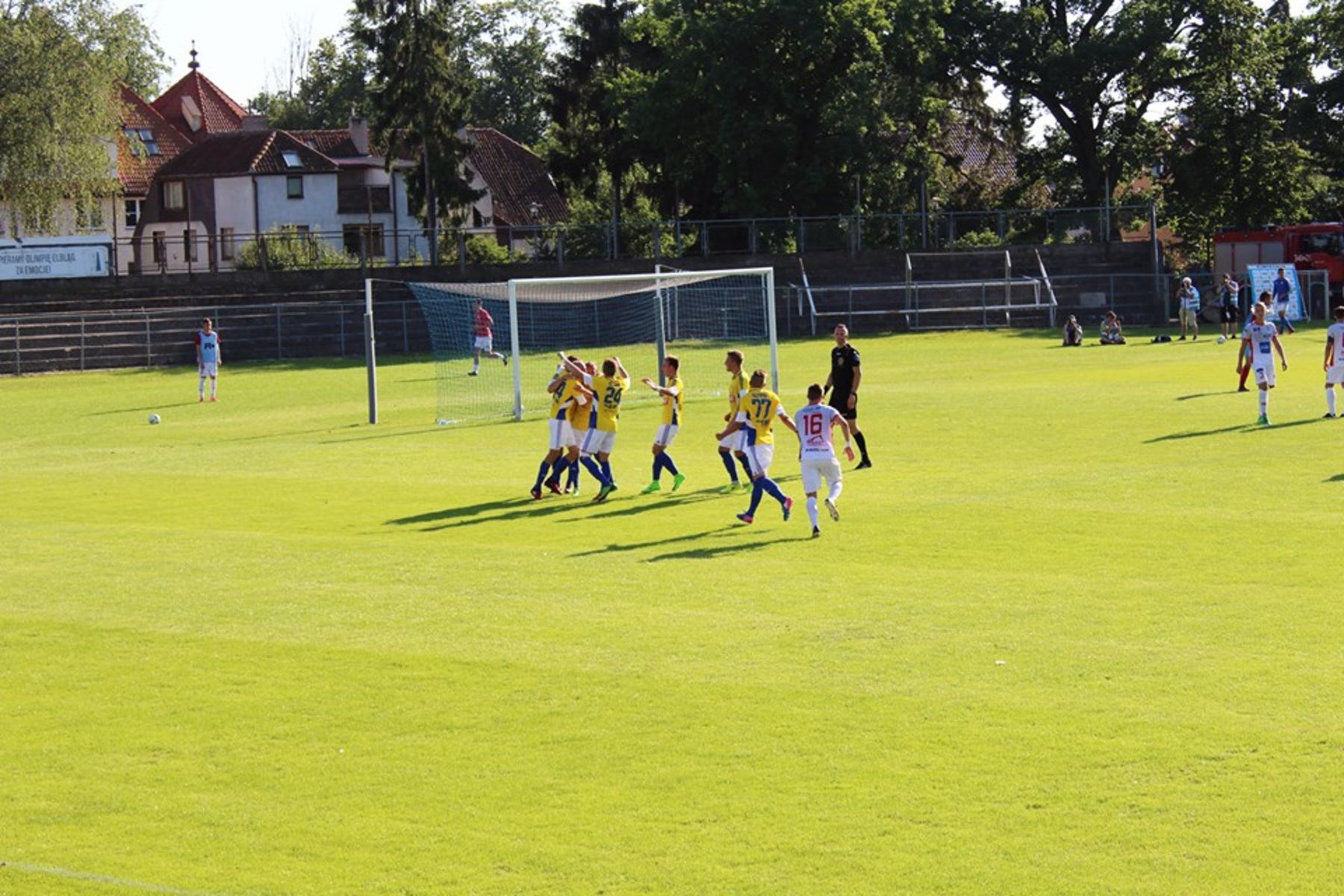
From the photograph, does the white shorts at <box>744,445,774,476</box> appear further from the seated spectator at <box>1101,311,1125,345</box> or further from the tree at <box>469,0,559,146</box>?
the tree at <box>469,0,559,146</box>

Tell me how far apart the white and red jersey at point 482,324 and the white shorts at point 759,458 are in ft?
81.9

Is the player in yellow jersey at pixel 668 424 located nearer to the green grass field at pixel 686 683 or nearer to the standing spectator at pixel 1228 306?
the green grass field at pixel 686 683

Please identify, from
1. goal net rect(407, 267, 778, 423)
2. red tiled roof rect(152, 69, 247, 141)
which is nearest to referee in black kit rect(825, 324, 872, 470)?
goal net rect(407, 267, 778, 423)

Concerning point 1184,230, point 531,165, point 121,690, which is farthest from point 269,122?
point 121,690

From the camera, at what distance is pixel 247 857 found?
30.9ft

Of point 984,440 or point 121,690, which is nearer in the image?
point 121,690

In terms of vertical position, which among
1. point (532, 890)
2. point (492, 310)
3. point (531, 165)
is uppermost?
point (531, 165)

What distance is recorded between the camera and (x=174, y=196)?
89000 millimetres

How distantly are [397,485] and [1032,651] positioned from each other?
12594 millimetres

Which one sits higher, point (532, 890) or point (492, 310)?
point (492, 310)

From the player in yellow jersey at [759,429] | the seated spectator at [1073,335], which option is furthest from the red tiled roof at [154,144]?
the player in yellow jersey at [759,429]

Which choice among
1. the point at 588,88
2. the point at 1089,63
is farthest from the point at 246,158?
the point at 1089,63

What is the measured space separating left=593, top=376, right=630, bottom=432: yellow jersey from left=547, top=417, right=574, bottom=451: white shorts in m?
0.34

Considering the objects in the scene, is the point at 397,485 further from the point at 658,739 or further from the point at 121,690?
the point at 658,739
